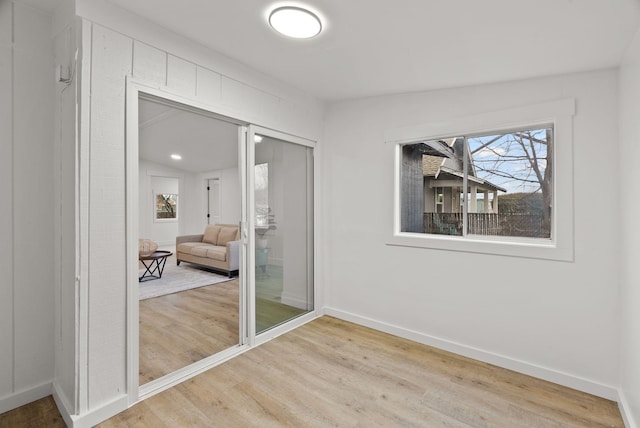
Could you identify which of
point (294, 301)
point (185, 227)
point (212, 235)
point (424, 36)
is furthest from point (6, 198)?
point (185, 227)

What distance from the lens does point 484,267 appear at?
264cm

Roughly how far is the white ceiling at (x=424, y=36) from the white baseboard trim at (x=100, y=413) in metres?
2.42

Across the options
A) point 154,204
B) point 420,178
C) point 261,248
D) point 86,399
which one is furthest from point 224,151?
point 86,399

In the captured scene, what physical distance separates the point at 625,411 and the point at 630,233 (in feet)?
3.64

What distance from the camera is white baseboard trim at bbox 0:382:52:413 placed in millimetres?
1906

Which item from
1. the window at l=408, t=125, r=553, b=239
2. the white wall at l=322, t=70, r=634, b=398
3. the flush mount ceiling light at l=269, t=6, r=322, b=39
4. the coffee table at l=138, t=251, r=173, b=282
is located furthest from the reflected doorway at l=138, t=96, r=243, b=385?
the window at l=408, t=125, r=553, b=239

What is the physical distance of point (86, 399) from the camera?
1.77 metres

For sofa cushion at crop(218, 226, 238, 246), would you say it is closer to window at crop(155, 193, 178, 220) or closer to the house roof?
window at crop(155, 193, 178, 220)

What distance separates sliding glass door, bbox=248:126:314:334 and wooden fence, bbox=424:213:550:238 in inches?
53.1

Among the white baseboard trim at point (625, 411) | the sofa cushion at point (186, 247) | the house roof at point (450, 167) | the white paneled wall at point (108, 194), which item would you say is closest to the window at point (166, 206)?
the sofa cushion at point (186, 247)

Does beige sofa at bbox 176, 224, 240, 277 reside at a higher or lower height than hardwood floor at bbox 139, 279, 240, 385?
higher

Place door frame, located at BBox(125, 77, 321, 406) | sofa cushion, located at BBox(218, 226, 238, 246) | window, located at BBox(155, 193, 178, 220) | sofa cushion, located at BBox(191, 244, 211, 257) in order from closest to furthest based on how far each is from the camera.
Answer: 1. door frame, located at BBox(125, 77, 321, 406)
2. sofa cushion, located at BBox(191, 244, 211, 257)
3. sofa cushion, located at BBox(218, 226, 238, 246)
4. window, located at BBox(155, 193, 178, 220)

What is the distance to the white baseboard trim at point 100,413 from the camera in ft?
5.67

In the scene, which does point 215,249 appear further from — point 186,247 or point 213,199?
point 213,199
